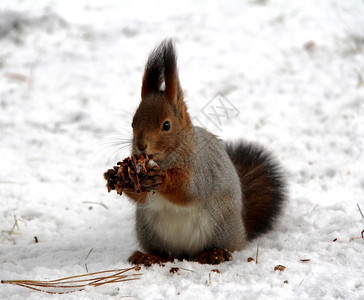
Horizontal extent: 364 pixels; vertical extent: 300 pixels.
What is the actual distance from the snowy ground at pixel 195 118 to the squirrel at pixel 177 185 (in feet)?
0.41

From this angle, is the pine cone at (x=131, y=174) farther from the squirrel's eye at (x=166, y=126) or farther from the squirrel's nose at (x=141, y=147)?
the squirrel's eye at (x=166, y=126)

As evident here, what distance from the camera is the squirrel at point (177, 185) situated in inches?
67.1

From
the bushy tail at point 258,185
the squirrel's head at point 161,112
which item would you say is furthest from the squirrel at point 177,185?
the bushy tail at point 258,185

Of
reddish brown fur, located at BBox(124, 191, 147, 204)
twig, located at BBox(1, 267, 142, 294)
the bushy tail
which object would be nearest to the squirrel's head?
reddish brown fur, located at BBox(124, 191, 147, 204)

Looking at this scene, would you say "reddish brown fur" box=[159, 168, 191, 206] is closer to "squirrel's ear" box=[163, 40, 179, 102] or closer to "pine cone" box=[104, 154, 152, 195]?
"pine cone" box=[104, 154, 152, 195]

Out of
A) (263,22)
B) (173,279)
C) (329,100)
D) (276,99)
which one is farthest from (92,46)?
(173,279)

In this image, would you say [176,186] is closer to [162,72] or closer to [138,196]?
[138,196]

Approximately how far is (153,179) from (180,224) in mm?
280

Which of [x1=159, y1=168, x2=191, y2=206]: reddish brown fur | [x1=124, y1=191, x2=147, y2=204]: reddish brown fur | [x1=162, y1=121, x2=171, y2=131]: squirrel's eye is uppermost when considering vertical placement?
[x1=162, y1=121, x2=171, y2=131]: squirrel's eye

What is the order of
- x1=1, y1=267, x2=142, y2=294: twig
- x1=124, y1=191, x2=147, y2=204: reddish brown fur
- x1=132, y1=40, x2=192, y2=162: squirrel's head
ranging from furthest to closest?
x1=124, y1=191, x2=147, y2=204: reddish brown fur → x1=132, y1=40, x2=192, y2=162: squirrel's head → x1=1, y1=267, x2=142, y2=294: twig

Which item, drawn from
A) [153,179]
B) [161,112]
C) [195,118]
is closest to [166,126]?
A: [161,112]

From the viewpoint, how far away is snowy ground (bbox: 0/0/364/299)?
170 centimetres

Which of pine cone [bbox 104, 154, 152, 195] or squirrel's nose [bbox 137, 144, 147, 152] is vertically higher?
squirrel's nose [bbox 137, 144, 147, 152]

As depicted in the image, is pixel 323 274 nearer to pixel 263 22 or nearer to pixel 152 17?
pixel 263 22
